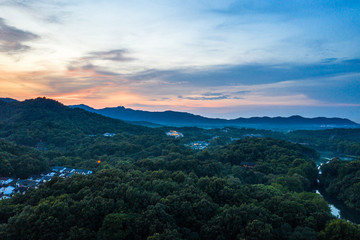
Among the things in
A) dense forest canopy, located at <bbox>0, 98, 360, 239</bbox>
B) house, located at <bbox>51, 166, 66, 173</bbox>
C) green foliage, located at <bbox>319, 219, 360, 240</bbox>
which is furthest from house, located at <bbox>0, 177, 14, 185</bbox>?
green foliage, located at <bbox>319, 219, 360, 240</bbox>

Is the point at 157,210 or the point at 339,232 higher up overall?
the point at 157,210

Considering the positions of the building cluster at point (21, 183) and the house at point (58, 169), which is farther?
the house at point (58, 169)

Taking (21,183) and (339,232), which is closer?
(339,232)

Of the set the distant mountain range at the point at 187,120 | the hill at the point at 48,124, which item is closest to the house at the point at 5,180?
the hill at the point at 48,124

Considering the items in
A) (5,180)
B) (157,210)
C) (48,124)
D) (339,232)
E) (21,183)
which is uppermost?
(48,124)

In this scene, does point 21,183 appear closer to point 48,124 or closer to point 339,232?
point 339,232

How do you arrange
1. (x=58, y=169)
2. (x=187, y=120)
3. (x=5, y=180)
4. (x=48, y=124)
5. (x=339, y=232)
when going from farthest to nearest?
(x=187, y=120), (x=48, y=124), (x=58, y=169), (x=5, y=180), (x=339, y=232)

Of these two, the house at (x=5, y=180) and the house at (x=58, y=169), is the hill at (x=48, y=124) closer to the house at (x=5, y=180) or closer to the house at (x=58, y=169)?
the house at (x=58, y=169)

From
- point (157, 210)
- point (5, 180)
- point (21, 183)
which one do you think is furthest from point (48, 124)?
point (157, 210)

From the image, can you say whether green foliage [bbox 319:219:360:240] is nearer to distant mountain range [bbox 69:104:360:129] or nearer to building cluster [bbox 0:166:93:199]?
building cluster [bbox 0:166:93:199]

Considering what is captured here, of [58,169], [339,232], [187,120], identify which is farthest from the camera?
[187,120]

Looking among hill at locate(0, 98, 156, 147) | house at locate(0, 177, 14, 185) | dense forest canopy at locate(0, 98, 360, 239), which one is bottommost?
house at locate(0, 177, 14, 185)
